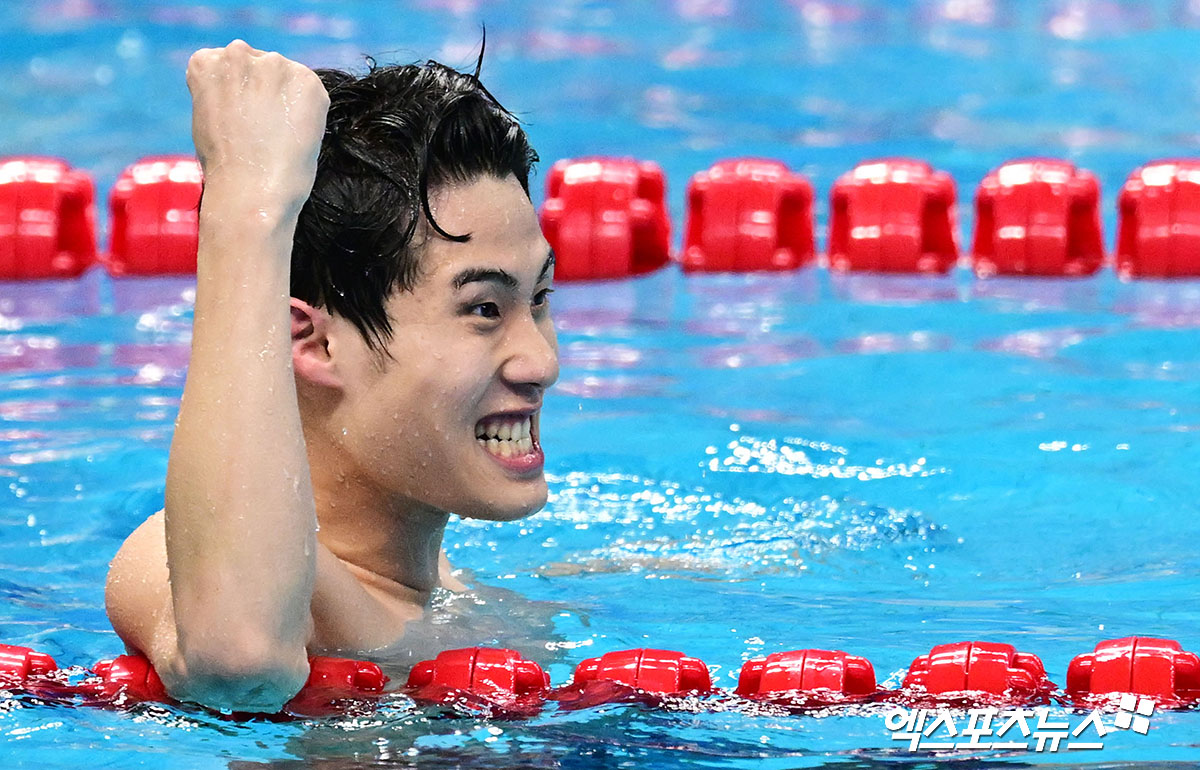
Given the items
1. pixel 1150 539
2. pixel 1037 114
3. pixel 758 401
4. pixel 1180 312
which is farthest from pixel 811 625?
pixel 1037 114

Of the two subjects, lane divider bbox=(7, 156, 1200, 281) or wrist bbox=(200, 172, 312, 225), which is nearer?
wrist bbox=(200, 172, 312, 225)

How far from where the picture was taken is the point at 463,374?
8.77 feet

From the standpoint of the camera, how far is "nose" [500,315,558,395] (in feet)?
8.87

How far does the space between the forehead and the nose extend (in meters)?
0.09

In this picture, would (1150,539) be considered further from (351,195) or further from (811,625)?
(351,195)

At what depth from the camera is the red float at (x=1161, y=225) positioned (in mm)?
7598

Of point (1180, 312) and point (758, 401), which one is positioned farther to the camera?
point (1180, 312)

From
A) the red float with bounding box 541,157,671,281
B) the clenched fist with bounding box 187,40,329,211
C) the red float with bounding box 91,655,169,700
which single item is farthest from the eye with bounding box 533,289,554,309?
the red float with bounding box 541,157,671,281

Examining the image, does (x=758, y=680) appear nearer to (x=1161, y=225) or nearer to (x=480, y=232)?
(x=480, y=232)

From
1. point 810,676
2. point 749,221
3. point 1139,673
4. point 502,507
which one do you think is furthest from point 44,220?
point 1139,673

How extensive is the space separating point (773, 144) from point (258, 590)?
28.0 feet

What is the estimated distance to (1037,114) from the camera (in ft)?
36.3
